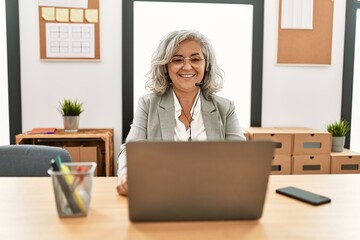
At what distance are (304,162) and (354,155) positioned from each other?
47 centimetres

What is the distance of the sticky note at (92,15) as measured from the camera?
314cm

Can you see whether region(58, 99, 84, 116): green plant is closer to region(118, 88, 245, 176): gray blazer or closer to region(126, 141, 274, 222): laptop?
region(118, 88, 245, 176): gray blazer

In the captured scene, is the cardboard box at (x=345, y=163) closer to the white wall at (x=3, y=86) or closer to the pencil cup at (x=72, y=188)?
the pencil cup at (x=72, y=188)

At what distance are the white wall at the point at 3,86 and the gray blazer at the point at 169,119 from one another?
6.76ft

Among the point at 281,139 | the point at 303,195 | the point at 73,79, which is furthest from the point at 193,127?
the point at 73,79

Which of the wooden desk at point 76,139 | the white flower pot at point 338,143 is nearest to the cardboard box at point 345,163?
the white flower pot at point 338,143

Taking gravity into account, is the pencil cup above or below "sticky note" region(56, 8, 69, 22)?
below

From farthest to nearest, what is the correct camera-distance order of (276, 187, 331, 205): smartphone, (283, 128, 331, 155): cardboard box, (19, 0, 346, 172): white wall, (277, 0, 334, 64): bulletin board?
(277, 0, 334, 64): bulletin board → (19, 0, 346, 172): white wall → (283, 128, 331, 155): cardboard box → (276, 187, 331, 205): smartphone

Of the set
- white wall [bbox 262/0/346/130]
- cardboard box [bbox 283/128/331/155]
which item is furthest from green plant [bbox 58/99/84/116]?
cardboard box [bbox 283/128/331/155]

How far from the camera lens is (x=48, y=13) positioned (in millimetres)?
3094

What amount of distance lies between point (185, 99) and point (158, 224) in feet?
3.46

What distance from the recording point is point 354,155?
3.12 meters

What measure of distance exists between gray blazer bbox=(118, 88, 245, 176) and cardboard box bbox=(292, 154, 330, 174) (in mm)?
1544

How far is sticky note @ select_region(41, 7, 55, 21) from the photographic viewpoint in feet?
10.1
